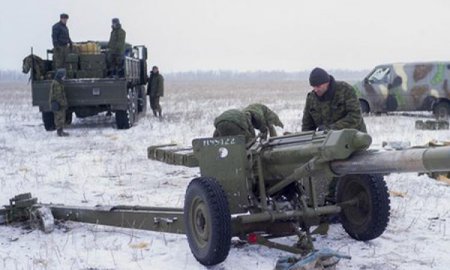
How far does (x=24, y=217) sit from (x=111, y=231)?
3.02ft

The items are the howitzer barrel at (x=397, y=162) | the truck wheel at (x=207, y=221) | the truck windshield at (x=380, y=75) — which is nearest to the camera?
the howitzer barrel at (x=397, y=162)

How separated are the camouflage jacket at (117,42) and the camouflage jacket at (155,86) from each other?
11.7 ft

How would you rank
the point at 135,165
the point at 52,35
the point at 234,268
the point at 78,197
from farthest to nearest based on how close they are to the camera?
the point at 52,35
the point at 135,165
the point at 78,197
the point at 234,268

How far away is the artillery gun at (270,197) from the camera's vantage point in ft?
15.0

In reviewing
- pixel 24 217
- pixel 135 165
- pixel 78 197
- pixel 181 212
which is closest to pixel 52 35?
pixel 135 165

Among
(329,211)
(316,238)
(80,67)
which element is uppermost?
(80,67)

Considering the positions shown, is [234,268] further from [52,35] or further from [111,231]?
[52,35]

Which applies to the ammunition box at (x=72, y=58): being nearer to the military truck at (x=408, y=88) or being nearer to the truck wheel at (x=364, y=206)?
the military truck at (x=408, y=88)

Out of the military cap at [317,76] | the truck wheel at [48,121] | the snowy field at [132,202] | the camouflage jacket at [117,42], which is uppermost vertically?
the camouflage jacket at [117,42]

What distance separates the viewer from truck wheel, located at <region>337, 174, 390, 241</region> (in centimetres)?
555

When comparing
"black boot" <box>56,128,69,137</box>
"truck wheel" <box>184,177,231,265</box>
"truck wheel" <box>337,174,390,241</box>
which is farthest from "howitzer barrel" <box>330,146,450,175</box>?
"black boot" <box>56,128,69,137</box>

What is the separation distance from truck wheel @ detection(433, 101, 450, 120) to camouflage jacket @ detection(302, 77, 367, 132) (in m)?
12.1

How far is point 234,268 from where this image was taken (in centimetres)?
515

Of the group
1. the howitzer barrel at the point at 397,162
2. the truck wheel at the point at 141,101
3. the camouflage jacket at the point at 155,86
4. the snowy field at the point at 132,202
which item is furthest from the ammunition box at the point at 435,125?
the howitzer barrel at the point at 397,162
